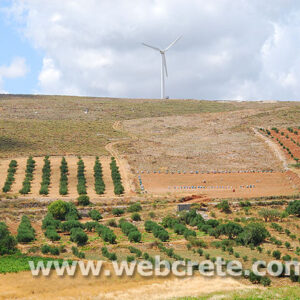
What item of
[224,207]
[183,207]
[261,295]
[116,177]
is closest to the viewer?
[261,295]

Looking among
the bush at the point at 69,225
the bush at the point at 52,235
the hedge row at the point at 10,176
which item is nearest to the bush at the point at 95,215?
the bush at the point at 69,225

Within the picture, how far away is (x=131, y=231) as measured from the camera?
39.4 m

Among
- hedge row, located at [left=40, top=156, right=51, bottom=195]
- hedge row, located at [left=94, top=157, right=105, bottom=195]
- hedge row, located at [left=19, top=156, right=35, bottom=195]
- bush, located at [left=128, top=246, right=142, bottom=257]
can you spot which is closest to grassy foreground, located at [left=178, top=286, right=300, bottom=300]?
bush, located at [left=128, top=246, right=142, bottom=257]

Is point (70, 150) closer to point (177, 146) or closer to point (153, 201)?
point (177, 146)

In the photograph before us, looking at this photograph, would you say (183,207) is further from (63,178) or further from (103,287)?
(103,287)

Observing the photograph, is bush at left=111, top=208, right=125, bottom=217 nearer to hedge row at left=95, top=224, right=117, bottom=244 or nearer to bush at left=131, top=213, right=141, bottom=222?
bush at left=131, top=213, right=141, bottom=222

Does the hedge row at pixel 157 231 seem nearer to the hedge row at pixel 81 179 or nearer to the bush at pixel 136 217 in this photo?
the bush at pixel 136 217

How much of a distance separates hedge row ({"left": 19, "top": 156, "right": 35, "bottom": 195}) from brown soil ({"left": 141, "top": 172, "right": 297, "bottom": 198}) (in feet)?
47.1

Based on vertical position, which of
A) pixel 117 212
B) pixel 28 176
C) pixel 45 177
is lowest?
pixel 117 212

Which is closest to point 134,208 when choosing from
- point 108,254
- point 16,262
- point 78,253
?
point 78,253

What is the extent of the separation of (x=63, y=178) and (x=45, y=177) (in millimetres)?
2362

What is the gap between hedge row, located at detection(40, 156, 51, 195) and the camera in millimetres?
55094

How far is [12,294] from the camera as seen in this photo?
74.6 feet

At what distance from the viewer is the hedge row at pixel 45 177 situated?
55.1 meters
